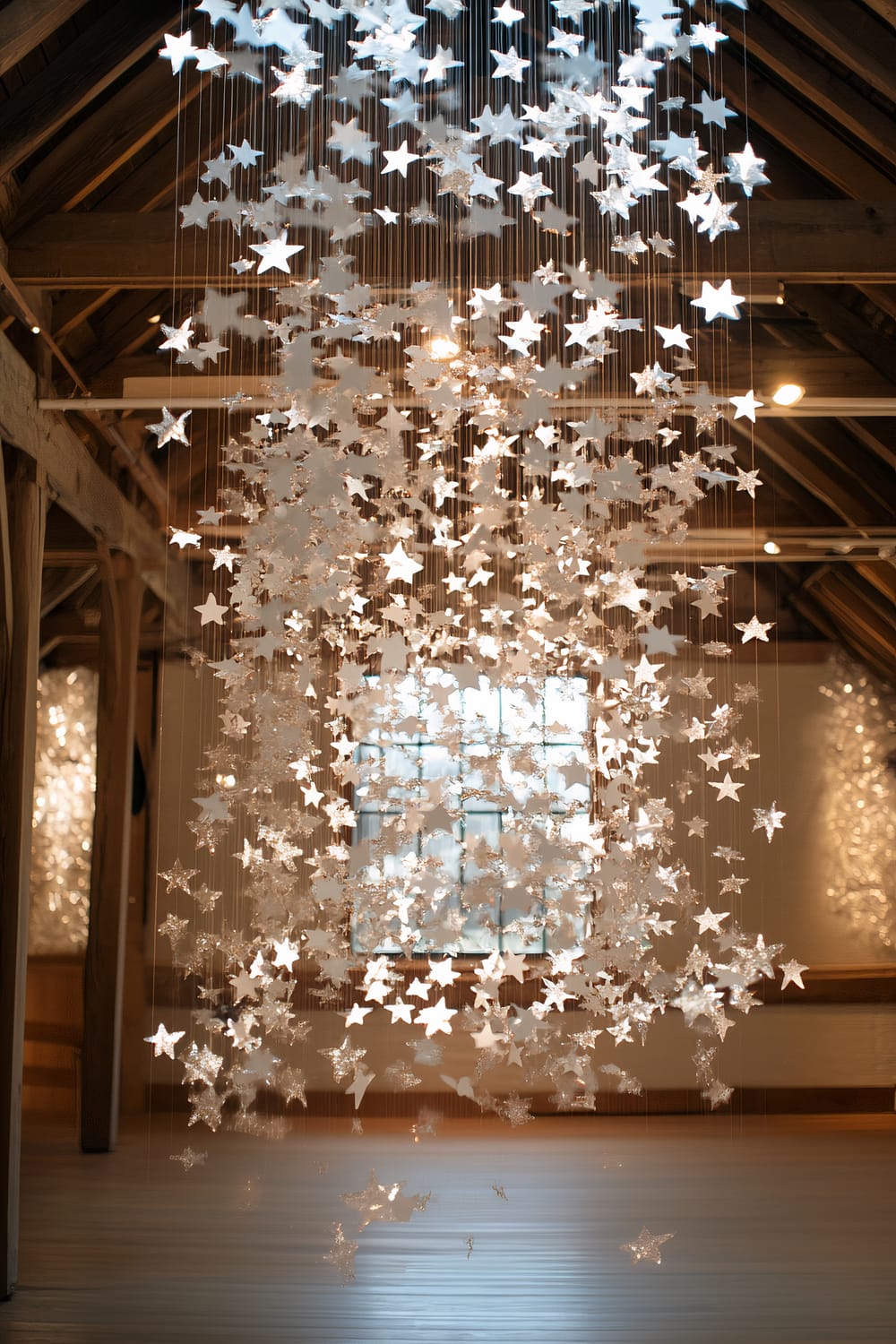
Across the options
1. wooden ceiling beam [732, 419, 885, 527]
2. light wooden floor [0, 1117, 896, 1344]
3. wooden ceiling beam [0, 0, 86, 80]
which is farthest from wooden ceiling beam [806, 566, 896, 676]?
wooden ceiling beam [0, 0, 86, 80]

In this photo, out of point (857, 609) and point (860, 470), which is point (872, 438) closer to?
point (860, 470)

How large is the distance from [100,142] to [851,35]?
104 inches

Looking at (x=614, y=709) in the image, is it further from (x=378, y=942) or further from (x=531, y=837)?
(x=378, y=942)

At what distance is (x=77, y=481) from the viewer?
19.2 ft

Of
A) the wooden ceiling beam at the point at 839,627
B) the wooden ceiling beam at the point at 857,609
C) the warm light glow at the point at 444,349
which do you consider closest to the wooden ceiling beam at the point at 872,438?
the wooden ceiling beam at the point at 857,609

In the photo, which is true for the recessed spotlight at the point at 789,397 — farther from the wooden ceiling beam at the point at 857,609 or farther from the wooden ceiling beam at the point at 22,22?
the wooden ceiling beam at the point at 857,609

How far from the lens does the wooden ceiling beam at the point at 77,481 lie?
475cm

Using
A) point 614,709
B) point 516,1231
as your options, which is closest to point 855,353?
point 614,709

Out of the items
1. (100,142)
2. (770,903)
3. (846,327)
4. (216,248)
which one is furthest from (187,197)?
(770,903)

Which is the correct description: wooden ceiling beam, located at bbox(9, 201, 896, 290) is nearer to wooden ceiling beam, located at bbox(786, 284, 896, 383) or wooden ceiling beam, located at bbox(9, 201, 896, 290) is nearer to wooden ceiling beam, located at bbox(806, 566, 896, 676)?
wooden ceiling beam, located at bbox(786, 284, 896, 383)

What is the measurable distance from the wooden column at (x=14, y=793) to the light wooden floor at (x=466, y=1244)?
485 millimetres

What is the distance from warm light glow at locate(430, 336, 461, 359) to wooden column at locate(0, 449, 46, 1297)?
155cm

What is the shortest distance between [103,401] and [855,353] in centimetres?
333

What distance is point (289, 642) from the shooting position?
4.13 m
